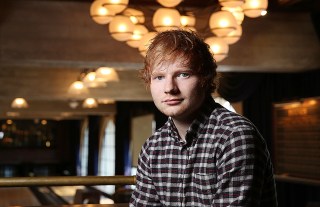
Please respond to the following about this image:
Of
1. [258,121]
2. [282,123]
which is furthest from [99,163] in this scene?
[282,123]

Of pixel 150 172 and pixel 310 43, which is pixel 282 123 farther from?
pixel 150 172

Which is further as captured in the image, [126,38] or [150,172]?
[126,38]

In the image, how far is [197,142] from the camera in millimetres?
1502

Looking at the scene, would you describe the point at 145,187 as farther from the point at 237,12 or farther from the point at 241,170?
the point at 237,12

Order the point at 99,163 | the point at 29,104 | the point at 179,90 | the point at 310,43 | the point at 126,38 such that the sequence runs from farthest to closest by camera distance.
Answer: the point at 99,163 → the point at 29,104 → the point at 310,43 → the point at 126,38 → the point at 179,90

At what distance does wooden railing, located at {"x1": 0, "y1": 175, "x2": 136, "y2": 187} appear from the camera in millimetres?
2750

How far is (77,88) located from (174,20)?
220 inches

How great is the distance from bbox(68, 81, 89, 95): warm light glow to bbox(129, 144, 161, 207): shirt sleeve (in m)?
8.36

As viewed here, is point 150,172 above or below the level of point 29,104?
below

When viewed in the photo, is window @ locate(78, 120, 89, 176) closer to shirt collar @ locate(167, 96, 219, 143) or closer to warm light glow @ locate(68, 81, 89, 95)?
warm light glow @ locate(68, 81, 89, 95)

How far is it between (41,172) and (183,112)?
24809 millimetres

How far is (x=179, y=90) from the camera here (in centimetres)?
149

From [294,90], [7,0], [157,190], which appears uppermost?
[7,0]

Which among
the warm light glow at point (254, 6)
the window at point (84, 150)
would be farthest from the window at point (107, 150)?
the warm light glow at point (254, 6)
